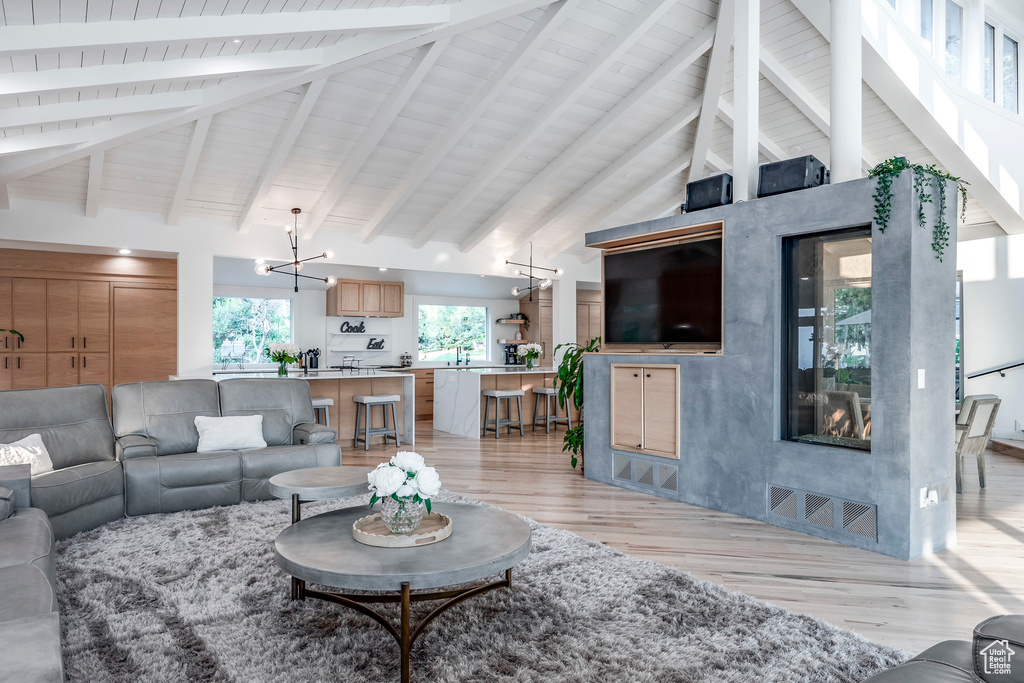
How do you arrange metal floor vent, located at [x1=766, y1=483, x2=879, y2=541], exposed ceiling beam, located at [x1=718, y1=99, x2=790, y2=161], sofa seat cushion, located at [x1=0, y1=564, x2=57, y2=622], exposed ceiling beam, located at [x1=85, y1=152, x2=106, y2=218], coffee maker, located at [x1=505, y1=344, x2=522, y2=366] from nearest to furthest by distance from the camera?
sofa seat cushion, located at [x1=0, y1=564, x2=57, y2=622] → metal floor vent, located at [x1=766, y1=483, x2=879, y2=541] → exposed ceiling beam, located at [x1=85, y1=152, x2=106, y2=218] → exposed ceiling beam, located at [x1=718, y1=99, x2=790, y2=161] → coffee maker, located at [x1=505, y1=344, x2=522, y2=366]

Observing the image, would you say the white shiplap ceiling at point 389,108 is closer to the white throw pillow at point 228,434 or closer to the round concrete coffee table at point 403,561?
the white throw pillow at point 228,434

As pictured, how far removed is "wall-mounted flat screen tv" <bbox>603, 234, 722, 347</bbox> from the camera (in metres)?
A: 4.75

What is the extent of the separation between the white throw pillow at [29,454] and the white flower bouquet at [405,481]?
2.56 meters

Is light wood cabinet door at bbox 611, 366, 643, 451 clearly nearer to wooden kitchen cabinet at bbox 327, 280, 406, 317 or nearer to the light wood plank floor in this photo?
the light wood plank floor

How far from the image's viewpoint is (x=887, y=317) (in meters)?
3.64

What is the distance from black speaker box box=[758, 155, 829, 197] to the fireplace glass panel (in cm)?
35

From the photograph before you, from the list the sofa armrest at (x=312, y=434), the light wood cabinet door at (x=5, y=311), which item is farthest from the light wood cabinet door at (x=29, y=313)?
the sofa armrest at (x=312, y=434)

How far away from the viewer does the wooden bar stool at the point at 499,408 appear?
8055 millimetres

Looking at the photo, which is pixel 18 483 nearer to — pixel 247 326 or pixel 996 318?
pixel 247 326

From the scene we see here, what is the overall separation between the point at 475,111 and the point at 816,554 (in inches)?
185

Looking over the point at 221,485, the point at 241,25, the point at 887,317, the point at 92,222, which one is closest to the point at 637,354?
the point at 887,317

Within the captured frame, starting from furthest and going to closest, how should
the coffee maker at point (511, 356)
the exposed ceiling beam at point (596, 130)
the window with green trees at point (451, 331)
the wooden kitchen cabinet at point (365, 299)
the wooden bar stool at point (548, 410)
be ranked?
the coffee maker at point (511, 356), the window with green trees at point (451, 331), the wooden kitchen cabinet at point (365, 299), the wooden bar stool at point (548, 410), the exposed ceiling beam at point (596, 130)

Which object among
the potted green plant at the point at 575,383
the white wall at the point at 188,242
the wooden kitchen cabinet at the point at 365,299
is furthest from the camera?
the wooden kitchen cabinet at the point at 365,299

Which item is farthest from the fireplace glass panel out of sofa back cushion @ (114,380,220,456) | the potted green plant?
sofa back cushion @ (114,380,220,456)
